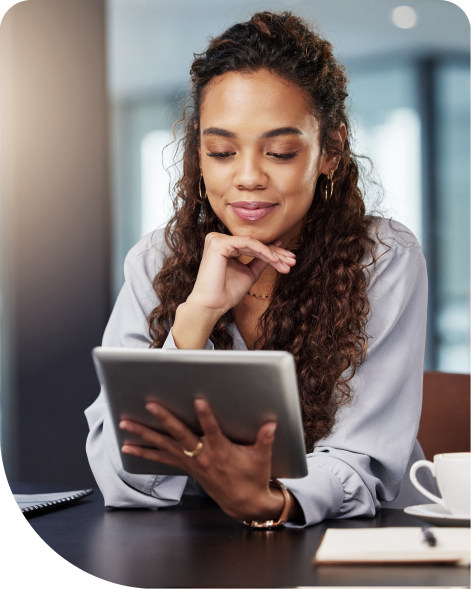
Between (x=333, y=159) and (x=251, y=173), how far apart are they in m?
0.29

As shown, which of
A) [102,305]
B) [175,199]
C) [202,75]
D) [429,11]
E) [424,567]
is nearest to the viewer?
[424,567]

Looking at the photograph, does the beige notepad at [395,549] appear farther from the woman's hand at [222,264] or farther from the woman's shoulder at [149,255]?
the woman's shoulder at [149,255]

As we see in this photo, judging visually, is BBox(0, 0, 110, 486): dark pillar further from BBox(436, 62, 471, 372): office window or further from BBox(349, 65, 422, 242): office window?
BBox(436, 62, 471, 372): office window

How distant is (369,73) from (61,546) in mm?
4507

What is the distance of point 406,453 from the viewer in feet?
3.75

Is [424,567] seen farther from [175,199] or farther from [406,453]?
[175,199]

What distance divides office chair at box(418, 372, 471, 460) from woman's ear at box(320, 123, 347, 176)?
1.73 ft

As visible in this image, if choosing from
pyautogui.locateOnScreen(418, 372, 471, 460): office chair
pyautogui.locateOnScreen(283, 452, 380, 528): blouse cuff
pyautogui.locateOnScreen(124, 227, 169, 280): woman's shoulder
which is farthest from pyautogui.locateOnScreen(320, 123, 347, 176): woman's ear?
pyautogui.locateOnScreen(283, 452, 380, 528): blouse cuff

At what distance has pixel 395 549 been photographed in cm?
65

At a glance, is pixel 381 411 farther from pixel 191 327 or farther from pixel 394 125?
pixel 394 125

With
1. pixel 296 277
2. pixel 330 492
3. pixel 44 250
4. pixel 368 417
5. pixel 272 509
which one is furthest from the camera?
pixel 44 250

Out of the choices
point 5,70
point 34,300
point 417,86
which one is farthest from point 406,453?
point 417,86

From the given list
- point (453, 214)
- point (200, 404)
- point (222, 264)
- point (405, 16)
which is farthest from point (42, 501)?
point (405, 16)

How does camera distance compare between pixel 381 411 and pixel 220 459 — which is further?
pixel 381 411
